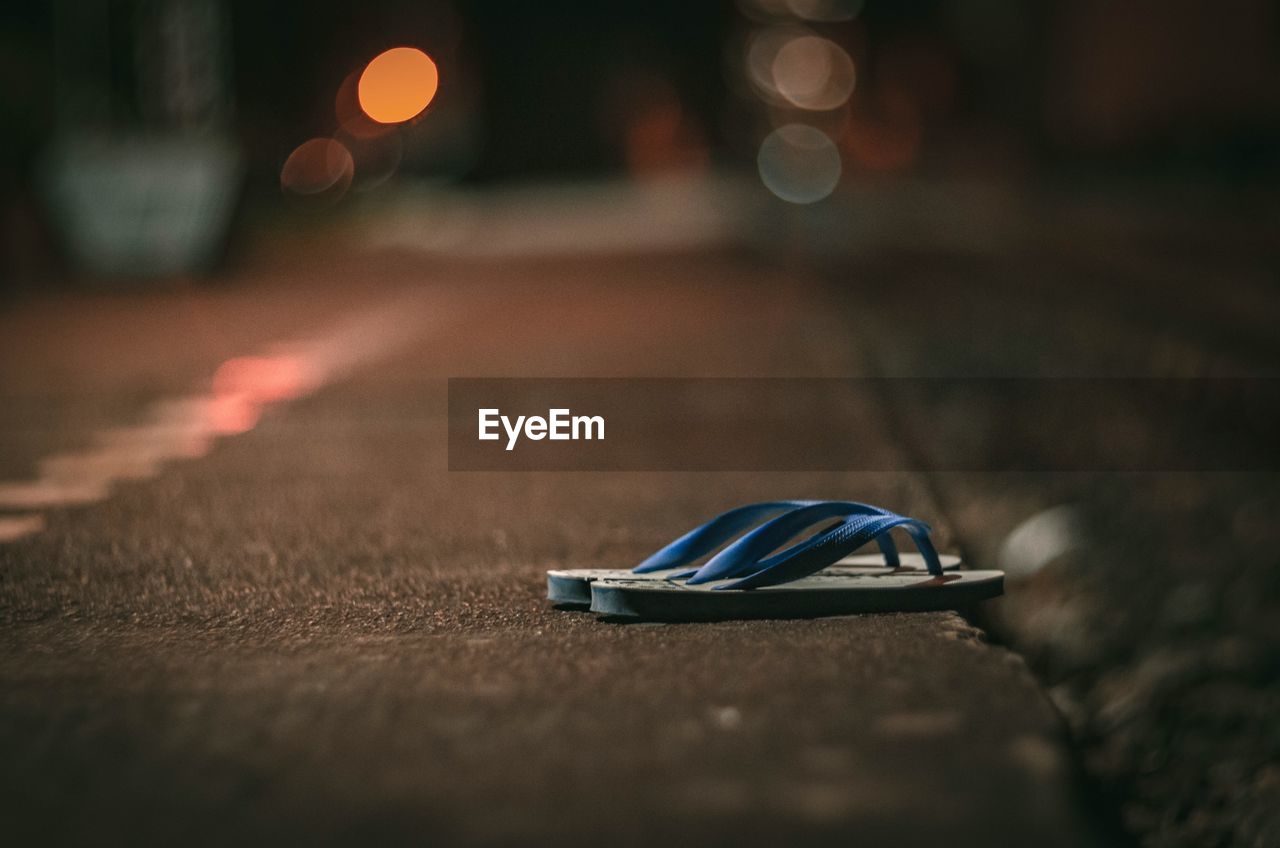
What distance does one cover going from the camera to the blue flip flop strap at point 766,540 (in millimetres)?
3504

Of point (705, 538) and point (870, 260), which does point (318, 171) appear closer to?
point (870, 260)

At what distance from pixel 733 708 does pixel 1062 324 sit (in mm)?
11264

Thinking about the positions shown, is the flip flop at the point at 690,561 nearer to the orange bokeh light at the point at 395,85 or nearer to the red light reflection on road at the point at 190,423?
the red light reflection on road at the point at 190,423

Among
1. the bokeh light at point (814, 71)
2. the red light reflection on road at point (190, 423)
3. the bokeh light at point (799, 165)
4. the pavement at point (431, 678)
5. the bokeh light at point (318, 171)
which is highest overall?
the bokeh light at point (814, 71)

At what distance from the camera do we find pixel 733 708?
2.82m

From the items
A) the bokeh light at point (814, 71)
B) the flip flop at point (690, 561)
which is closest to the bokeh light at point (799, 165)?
the bokeh light at point (814, 71)

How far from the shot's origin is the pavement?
7.74 ft

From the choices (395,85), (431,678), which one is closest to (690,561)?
(431,678)

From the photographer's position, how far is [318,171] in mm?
40469

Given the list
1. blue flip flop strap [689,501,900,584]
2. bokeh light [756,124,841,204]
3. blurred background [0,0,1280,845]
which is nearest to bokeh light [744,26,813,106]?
bokeh light [756,124,841,204]

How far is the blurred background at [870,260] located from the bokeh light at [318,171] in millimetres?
127

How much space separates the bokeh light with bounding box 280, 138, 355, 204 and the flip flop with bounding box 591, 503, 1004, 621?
35.3m

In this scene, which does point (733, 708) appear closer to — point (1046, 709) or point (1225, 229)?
point (1046, 709)

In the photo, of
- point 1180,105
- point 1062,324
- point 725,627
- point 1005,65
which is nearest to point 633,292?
point 1062,324
